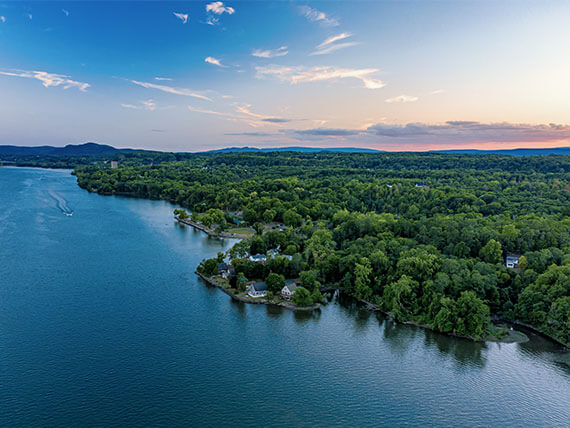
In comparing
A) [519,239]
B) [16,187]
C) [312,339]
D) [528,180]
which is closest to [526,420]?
[312,339]

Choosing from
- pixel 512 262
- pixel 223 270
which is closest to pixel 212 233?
Result: pixel 223 270

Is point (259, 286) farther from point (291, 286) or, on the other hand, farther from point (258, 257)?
point (258, 257)

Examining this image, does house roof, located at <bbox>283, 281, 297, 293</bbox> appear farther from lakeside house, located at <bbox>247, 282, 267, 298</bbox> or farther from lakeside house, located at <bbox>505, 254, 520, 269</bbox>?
lakeside house, located at <bbox>505, 254, 520, 269</bbox>

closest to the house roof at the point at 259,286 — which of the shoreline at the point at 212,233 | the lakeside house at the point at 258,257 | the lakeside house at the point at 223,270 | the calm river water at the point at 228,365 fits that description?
the calm river water at the point at 228,365

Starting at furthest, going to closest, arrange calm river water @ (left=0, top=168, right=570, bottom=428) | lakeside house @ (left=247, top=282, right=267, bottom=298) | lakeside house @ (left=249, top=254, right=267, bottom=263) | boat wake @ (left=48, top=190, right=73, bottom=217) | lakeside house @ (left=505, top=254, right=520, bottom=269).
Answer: boat wake @ (left=48, top=190, right=73, bottom=217)
lakeside house @ (left=249, top=254, right=267, bottom=263)
lakeside house @ (left=505, top=254, right=520, bottom=269)
lakeside house @ (left=247, top=282, right=267, bottom=298)
calm river water @ (left=0, top=168, right=570, bottom=428)

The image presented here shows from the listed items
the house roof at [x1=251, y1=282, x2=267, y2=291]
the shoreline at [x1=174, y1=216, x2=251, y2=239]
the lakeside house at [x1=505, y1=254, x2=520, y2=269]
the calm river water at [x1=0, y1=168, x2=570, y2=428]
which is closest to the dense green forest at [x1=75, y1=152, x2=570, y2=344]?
the lakeside house at [x1=505, y1=254, x2=520, y2=269]

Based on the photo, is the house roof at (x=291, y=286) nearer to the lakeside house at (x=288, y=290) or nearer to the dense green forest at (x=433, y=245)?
the lakeside house at (x=288, y=290)

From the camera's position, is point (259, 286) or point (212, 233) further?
point (212, 233)

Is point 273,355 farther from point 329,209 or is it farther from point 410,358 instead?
point 329,209
